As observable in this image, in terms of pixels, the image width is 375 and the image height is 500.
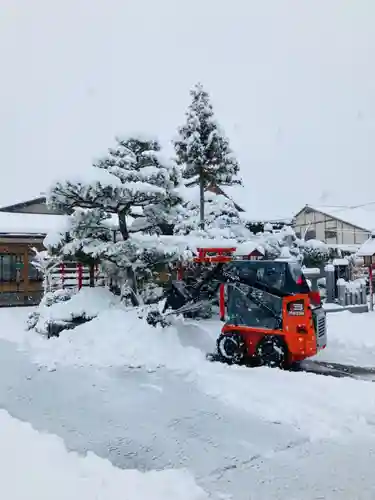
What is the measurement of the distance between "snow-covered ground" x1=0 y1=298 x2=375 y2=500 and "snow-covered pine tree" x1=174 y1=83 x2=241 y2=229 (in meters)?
5.07

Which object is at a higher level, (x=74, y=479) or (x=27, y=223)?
(x=27, y=223)

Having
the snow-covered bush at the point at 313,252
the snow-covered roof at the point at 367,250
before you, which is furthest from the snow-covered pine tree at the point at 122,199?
the snow-covered roof at the point at 367,250

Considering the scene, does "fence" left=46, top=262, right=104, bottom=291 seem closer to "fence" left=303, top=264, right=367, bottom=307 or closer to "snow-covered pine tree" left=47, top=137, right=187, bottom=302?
"snow-covered pine tree" left=47, top=137, right=187, bottom=302

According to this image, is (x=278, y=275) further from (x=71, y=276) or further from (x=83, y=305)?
(x=71, y=276)

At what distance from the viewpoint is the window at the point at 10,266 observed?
16812 millimetres

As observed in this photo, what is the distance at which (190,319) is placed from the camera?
10.1 m

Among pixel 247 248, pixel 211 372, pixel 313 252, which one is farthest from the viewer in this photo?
pixel 313 252

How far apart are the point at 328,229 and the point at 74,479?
27586 mm

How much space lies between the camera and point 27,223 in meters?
17.7

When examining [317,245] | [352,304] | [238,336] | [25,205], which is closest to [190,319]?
[238,336]

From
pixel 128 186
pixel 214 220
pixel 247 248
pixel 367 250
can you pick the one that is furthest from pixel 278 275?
pixel 367 250

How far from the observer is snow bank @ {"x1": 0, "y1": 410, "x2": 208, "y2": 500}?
3.48 meters

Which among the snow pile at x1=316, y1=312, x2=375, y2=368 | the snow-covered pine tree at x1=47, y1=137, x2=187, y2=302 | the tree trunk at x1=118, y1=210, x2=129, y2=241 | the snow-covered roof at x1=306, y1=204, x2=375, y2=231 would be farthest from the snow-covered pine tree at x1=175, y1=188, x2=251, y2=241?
the snow-covered roof at x1=306, y1=204, x2=375, y2=231

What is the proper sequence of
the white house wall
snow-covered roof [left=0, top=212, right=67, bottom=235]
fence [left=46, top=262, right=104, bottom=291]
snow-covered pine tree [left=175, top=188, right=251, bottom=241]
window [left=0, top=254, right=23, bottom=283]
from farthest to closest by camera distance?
the white house wall < window [left=0, top=254, right=23, bottom=283] < snow-covered roof [left=0, top=212, right=67, bottom=235] < snow-covered pine tree [left=175, top=188, right=251, bottom=241] < fence [left=46, top=262, right=104, bottom=291]
